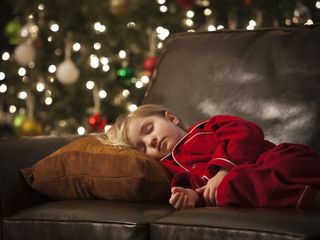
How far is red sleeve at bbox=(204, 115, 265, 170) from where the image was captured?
222cm

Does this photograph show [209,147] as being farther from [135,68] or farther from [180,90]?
[135,68]

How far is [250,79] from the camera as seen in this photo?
261 cm

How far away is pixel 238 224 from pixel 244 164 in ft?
1.35

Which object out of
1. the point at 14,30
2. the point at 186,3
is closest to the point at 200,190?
the point at 186,3

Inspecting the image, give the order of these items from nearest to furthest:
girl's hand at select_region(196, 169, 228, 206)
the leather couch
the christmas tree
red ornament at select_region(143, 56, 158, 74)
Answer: the leather couch < girl's hand at select_region(196, 169, 228, 206) < red ornament at select_region(143, 56, 158, 74) < the christmas tree

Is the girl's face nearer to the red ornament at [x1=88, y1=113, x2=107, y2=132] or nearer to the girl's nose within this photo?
the girl's nose

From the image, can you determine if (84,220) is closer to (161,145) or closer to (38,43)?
(161,145)

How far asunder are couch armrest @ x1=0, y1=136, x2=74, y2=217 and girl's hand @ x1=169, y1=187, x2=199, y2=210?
603mm

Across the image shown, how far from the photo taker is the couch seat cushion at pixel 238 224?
1.71 meters

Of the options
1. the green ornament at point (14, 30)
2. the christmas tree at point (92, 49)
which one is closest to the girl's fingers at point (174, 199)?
the christmas tree at point (92, 49)

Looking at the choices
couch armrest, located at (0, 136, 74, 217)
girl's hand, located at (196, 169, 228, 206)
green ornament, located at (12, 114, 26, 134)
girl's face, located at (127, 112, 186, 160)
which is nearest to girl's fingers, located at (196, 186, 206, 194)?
girl's hand, located at (196, 169, 228, 206)

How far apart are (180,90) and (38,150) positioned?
0.59 meters

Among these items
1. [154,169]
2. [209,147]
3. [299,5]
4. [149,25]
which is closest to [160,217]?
[154,169]

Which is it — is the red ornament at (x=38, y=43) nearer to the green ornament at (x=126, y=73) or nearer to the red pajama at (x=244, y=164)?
the green ornament at (x=126, y=73)
